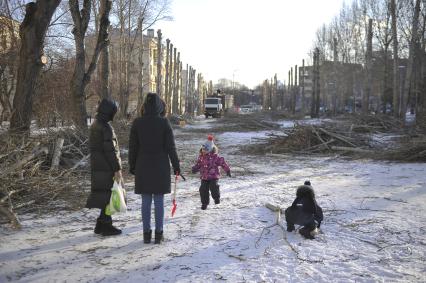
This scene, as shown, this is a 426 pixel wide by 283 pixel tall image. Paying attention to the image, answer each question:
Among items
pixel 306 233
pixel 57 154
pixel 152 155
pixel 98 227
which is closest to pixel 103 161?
pixel 152 155

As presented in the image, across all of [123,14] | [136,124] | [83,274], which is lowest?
[83,274]

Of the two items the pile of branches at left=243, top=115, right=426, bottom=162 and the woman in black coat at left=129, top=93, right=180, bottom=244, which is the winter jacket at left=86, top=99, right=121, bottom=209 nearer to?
the woman in black coat at left=129, top=93, right=180, bottom=244

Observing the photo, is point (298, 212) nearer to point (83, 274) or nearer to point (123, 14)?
point (83, 274)

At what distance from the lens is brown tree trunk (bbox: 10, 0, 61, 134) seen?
9953 mm

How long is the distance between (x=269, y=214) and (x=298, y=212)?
1.18 metres

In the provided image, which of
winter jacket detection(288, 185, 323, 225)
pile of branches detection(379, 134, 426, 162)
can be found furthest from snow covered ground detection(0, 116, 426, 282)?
pile of branches detection(379, 134, 426, 162)

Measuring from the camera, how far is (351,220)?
6.77 metres

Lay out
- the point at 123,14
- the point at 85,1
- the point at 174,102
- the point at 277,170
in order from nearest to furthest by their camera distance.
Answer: the point at 277,170 < the point at 85,1 < the point at 123,14 < the point at 174,102

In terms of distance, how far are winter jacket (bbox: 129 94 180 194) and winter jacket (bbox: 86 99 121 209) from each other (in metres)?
0.35

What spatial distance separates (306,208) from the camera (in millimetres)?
6004

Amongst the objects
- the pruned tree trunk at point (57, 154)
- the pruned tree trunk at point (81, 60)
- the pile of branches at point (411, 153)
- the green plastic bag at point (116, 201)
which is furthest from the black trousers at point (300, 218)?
the pruned tree trunk at point (81, 60)

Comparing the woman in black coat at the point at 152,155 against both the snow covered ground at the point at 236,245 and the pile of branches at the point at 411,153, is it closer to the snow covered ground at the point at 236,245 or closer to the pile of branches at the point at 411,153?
the snow covered ground at the point at 236,245

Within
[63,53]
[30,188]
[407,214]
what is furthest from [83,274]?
[63,53]

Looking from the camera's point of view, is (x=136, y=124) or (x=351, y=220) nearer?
(x=136, y=124)
